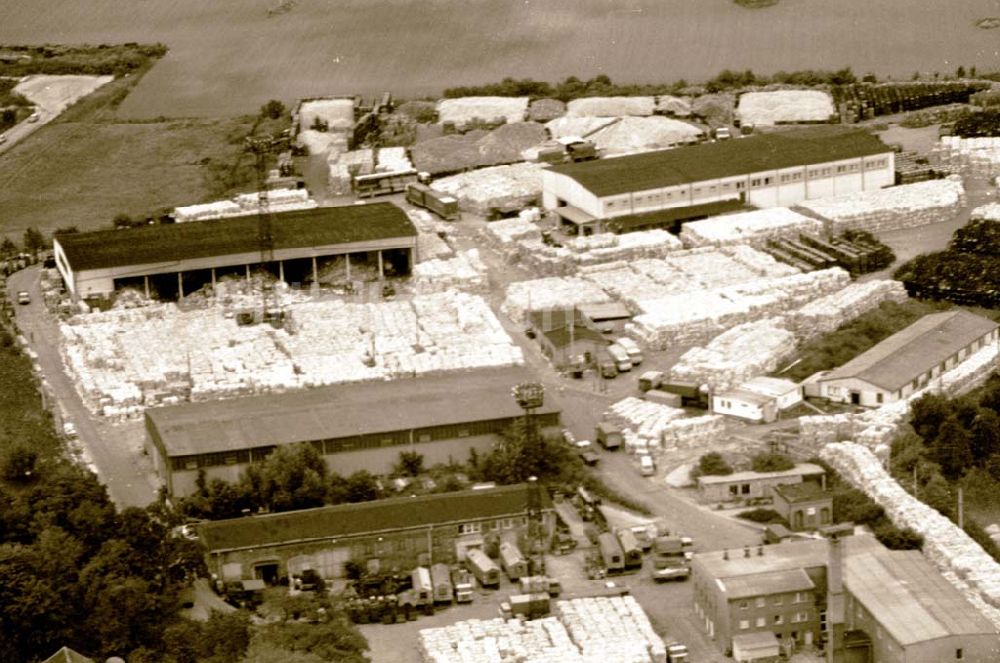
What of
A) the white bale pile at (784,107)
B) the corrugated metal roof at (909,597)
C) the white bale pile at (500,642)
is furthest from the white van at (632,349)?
the white bale pile at (784,107)

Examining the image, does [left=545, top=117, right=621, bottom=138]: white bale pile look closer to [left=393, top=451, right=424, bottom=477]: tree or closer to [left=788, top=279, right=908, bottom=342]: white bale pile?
[left=788, top=279, right=908, bottom=342]: white bale pile

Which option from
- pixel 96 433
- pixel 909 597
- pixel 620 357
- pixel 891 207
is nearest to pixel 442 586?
pixel 909 597

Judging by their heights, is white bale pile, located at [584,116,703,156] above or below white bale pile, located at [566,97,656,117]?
above

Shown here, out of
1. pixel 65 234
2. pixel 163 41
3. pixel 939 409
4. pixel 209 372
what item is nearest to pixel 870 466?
pixel 939 409

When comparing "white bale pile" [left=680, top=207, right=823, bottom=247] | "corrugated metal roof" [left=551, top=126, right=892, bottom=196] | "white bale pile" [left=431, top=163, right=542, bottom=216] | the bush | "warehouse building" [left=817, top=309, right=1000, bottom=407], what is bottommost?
"white bale pile" [left=431, top=163, right=542, bottom=216]

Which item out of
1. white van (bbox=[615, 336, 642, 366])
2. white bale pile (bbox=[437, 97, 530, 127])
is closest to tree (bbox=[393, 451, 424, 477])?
white van (bbox=[615, 336, 642, 366])

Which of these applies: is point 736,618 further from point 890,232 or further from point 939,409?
point 890,232

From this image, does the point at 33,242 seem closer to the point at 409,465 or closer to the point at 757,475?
the point at 409,465
